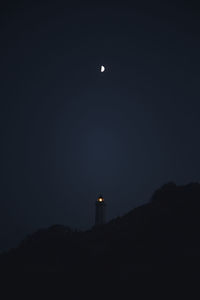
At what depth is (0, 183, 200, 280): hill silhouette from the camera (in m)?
20.3

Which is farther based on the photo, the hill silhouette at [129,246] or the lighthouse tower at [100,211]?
the lighthouse tower at [100,211]

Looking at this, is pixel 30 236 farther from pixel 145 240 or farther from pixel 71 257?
pixel 145 240

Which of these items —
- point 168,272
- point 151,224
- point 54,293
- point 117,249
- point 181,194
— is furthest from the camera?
point 181,194

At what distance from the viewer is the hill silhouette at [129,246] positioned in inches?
798

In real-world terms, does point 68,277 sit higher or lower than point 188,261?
lower

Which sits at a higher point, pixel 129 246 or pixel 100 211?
pixel 100 211

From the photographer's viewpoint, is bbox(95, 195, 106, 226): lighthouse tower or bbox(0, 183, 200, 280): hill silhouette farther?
bbox(95, 195, 106, 226): lighthouse tower

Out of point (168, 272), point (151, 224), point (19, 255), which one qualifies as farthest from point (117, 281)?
point (19, 255)

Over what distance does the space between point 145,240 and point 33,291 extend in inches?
451

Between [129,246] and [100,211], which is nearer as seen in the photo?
[129,246]

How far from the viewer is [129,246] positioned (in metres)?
23.6

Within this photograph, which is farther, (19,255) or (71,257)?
(19,255)

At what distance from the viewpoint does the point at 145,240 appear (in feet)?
78.3

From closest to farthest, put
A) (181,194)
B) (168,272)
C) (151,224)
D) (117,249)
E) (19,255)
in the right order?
(168,272), (117,249), (151,224), (19,255), (181,194)
